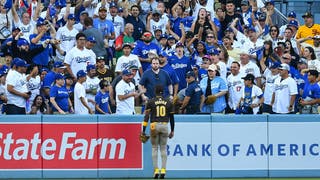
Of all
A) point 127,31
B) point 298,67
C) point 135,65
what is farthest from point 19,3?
point 298,67

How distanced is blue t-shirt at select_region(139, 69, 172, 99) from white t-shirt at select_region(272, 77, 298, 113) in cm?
244

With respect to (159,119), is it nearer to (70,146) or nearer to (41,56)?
(70,146)

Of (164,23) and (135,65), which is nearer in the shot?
(135,65)

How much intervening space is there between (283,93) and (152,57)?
3610 mm

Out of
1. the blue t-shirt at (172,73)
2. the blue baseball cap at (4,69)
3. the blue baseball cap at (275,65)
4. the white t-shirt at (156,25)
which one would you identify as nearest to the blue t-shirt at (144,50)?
the blue t-shirt at (172,73)

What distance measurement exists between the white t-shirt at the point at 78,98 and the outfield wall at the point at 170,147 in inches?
27.4

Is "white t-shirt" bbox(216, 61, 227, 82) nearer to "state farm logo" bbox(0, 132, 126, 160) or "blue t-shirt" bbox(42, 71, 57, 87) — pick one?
"state farm logo" bbox(0, 132, 126, 160)

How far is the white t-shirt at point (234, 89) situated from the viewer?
23.4m

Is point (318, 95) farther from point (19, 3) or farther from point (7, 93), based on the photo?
point (19, 3)

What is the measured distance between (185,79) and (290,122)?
3724 mm

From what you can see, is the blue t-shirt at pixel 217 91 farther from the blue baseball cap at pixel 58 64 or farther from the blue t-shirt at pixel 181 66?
the blue baseball cap at pixel 58 64

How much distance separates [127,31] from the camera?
26.5 meters

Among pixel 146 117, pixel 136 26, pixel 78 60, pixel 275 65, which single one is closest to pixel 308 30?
pixel 275 65

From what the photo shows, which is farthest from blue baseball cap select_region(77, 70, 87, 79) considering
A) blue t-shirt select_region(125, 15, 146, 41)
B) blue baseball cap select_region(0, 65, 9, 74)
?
blue t-shirt select_region(125, 15, 146, 41)
